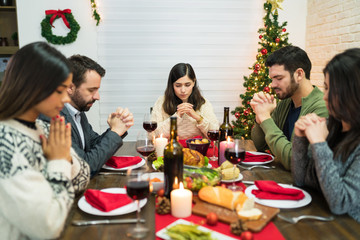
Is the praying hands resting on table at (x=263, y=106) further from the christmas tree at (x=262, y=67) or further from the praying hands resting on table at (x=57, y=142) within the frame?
the christmas tree at (x=262, y=67)

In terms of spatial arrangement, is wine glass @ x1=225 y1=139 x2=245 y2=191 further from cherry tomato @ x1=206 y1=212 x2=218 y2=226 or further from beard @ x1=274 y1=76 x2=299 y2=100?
beard @ x1=274 y1=76 x2=299 y2=100

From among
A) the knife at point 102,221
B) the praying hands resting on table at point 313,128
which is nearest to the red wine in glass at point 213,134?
the praying hands resting on table at point 313,128

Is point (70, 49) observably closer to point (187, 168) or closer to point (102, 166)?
point (102, 166)

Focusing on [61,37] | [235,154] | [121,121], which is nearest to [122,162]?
[121,121]

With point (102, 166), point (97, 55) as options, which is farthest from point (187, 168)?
point (97, 55)

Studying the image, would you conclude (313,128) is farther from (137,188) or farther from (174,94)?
(174,94)

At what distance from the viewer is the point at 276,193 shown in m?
1.31

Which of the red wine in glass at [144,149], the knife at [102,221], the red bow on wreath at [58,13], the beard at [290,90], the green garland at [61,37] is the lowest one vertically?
the knife at [102,221]

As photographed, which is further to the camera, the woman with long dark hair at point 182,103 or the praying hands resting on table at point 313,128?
the woman with long dark hair at point 182,103

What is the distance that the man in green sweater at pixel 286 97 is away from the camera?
194cm

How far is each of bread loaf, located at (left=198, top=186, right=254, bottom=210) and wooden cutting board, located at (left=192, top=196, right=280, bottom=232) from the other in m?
0.02

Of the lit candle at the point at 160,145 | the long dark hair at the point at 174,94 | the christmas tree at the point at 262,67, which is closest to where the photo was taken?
the lit candle at the point at 160,145

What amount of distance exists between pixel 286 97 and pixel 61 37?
3174 millimetres

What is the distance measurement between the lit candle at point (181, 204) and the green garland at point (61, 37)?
361cm
